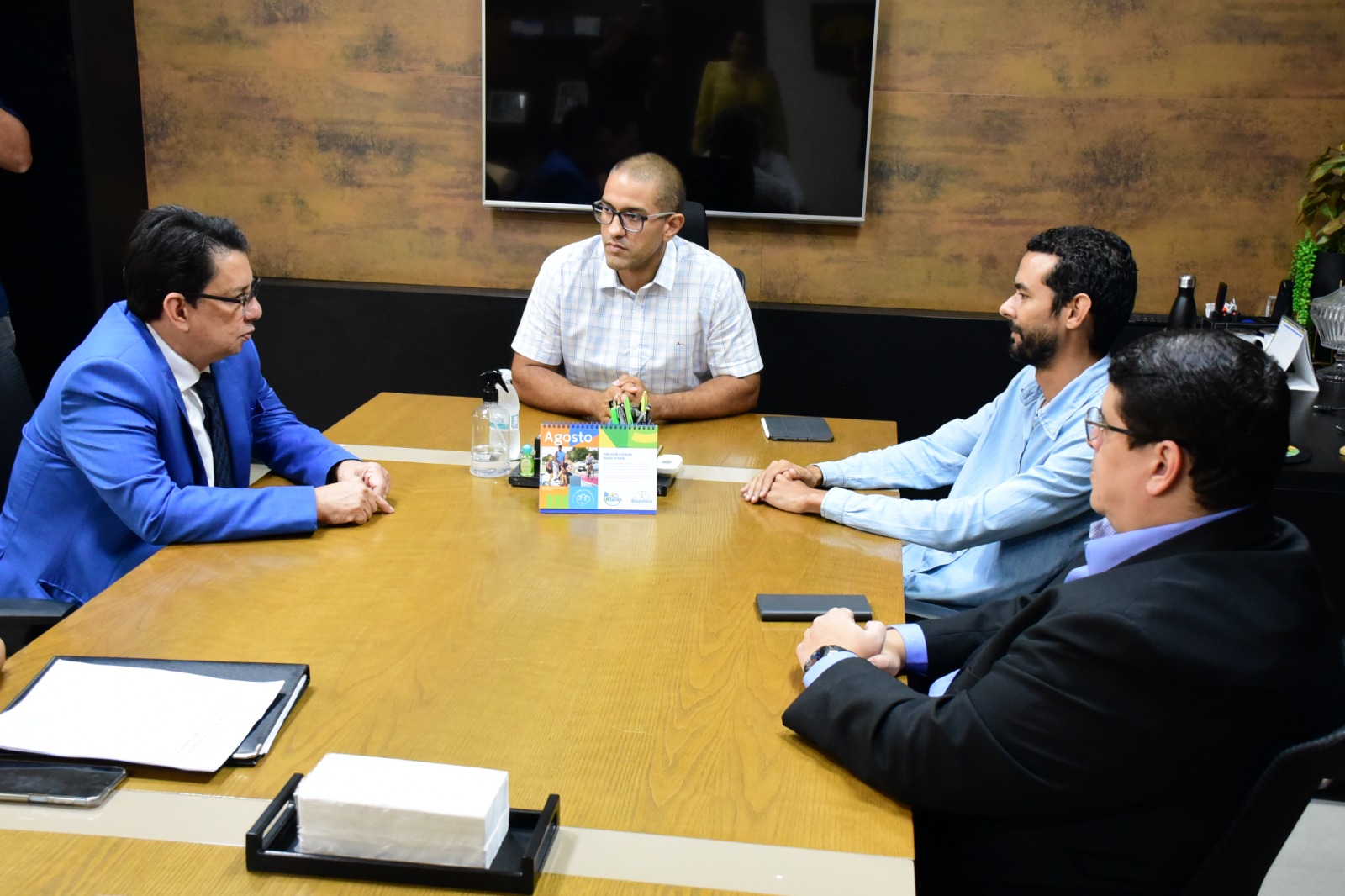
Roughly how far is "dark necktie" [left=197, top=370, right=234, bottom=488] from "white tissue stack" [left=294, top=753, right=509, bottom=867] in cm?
126

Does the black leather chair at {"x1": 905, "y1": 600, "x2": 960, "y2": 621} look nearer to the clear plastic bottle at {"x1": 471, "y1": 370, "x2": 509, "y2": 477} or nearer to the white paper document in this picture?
the clear plastic bottle at {"x1": 471, "y1": 370, "x2": 509, "y2": 477}

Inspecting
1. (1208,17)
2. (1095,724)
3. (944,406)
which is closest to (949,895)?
(1095,724)

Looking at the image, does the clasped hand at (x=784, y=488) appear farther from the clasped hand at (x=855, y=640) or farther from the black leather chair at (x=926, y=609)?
the clasped hand at (x=855, y=640)

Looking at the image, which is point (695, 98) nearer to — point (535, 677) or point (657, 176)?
point (657, 176)

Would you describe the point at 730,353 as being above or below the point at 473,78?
below

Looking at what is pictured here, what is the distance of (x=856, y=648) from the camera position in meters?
1.56

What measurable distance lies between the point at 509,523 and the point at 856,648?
2.66 ft

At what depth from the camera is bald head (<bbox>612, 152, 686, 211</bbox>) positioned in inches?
114

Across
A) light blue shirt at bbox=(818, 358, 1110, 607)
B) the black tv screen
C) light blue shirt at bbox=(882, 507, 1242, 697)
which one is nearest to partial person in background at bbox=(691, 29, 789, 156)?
the black tv screen

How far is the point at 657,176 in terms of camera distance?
9.54 feet

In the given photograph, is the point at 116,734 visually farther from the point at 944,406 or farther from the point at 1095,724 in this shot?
the point at 944,406

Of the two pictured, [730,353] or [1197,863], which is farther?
[730,353]

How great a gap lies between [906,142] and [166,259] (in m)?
3.07

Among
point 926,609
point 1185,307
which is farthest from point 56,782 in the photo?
point 1185,307
